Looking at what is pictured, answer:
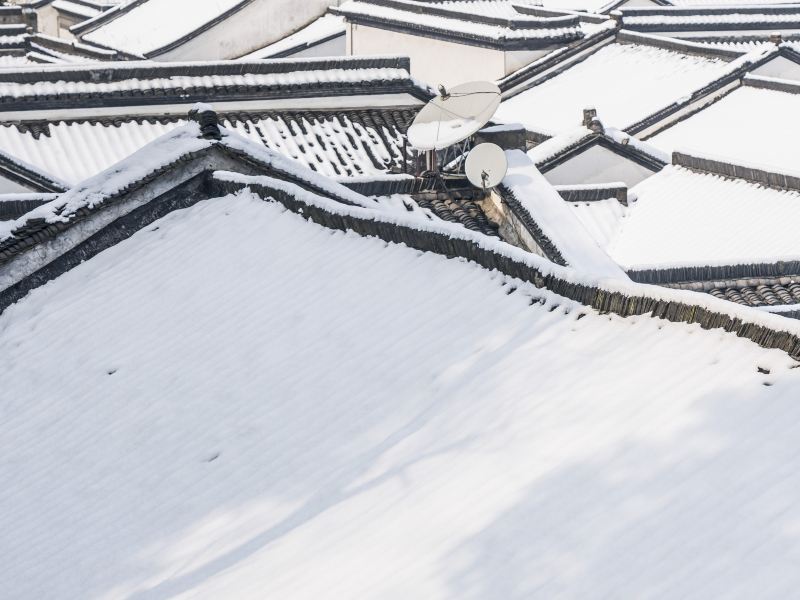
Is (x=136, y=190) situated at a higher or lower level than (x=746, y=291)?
higher

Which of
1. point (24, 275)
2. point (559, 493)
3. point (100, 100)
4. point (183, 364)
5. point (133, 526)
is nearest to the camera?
point (559, 493)

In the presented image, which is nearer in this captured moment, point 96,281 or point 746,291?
point 96,281

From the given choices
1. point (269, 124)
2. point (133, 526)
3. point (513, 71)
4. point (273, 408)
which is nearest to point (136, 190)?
point (273, 408)

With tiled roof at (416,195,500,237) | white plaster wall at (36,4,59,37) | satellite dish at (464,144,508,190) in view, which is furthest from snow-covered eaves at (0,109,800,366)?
white plaster wall at (36,4,59,37)

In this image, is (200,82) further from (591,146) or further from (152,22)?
(152,22)

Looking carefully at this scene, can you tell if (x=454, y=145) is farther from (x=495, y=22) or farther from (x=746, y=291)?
(x=495, y=22)

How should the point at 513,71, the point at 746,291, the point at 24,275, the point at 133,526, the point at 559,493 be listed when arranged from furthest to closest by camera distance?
the point at 513,71, the point at 746,291, the point at 24,275, the point at 133,526, the point at 559,493
